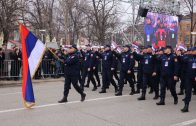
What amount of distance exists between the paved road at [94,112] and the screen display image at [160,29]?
11332mm

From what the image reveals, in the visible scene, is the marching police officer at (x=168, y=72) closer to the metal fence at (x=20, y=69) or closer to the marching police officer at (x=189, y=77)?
the marching police officer at (x=189, y=77)

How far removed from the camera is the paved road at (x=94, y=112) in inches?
294

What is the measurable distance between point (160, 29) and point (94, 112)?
15.1 m

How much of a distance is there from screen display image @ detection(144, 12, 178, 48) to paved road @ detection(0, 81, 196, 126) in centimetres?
1133

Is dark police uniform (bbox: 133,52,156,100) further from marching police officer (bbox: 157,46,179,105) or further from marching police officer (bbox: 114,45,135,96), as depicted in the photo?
marching police officer (bbox: 157,46,179,105)

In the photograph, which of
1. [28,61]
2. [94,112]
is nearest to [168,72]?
[94,112]

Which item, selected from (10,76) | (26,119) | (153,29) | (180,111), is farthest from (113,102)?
(153,29)

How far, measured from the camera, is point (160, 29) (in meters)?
22.6

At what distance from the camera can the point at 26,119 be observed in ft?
25.2

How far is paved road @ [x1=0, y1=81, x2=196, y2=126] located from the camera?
747 cm

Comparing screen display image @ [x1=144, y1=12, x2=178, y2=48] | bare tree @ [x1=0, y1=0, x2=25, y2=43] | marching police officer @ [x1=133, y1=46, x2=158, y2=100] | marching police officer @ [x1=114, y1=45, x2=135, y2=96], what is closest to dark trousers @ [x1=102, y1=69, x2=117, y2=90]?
marching police officer @ [x1=114, y1=45, x2=135, y2=96]

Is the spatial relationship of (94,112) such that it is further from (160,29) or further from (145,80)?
(160,29)

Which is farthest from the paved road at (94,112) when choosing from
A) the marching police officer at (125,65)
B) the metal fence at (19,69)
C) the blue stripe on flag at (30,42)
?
the metal fence at (19,69)

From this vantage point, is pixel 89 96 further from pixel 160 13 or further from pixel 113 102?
pixel 160 13
